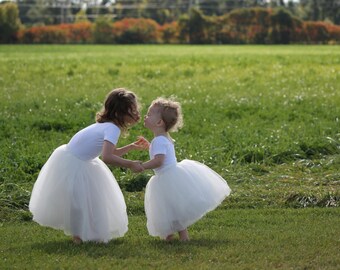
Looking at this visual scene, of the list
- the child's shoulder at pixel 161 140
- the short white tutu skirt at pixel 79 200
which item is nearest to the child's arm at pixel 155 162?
the child's shoulder at pixel 161 140

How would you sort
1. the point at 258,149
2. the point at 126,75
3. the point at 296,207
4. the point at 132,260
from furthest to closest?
the point at 126,75 < the point at 258,149 < the point at 296,207 < the point at 132,260

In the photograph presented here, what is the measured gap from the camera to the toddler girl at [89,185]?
8.39 m

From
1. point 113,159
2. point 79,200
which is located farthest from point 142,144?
point 79,200

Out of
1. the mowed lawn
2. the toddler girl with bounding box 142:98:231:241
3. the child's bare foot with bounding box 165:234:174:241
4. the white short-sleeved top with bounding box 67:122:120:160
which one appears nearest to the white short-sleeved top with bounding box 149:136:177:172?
the toddler girl with bounding box 142:98:231:241

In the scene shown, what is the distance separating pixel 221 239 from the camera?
838 cm

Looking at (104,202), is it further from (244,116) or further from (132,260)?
(244,116)

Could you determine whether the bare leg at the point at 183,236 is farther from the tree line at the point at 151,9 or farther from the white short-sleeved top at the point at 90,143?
the tree line at the point at 151,9

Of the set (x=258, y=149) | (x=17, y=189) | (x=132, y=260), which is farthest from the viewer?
(x=258, y=149)

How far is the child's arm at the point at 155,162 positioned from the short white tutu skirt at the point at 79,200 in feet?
1.35

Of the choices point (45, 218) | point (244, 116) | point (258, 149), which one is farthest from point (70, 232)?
point (244, 116)

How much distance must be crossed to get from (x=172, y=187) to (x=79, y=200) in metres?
0.80

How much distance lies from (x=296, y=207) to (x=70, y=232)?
2803 mm

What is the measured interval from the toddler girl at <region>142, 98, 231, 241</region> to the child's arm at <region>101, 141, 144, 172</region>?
7 centimetres

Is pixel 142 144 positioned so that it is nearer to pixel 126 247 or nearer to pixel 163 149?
pixel 163 149
